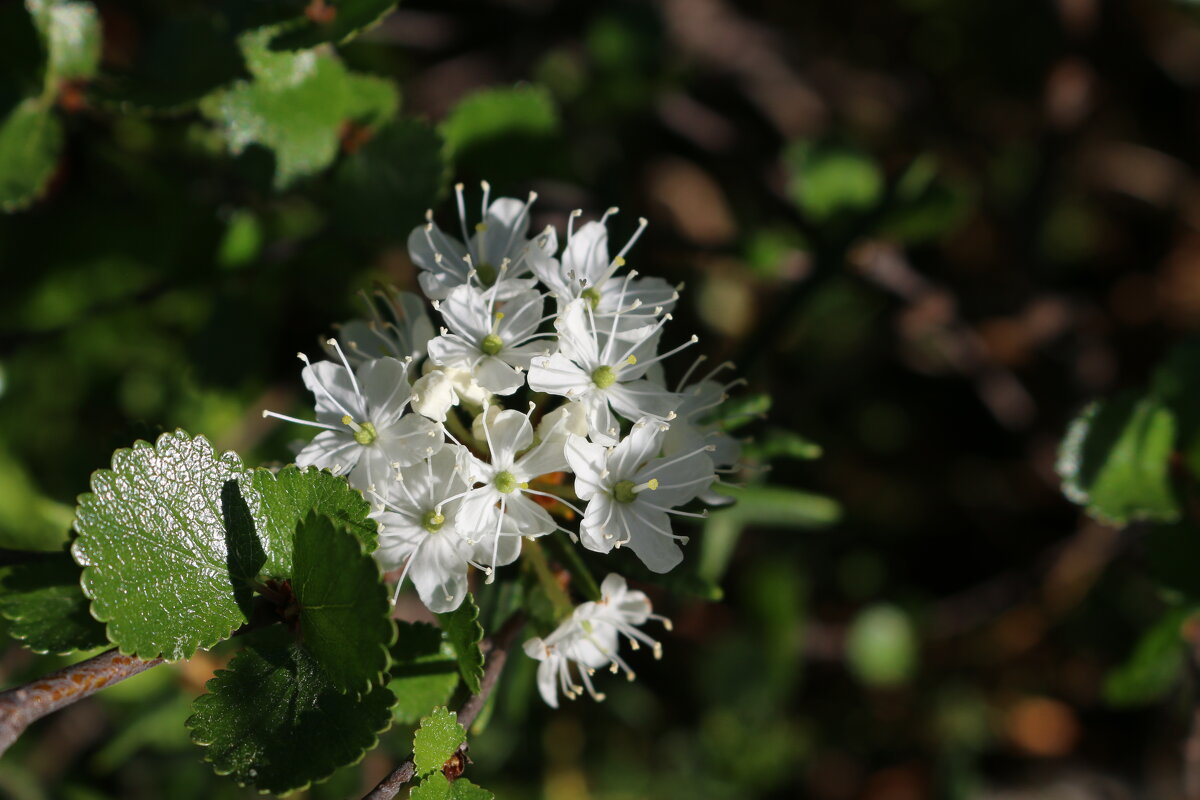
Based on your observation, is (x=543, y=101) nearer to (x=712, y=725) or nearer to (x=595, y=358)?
(x=595, y=358)

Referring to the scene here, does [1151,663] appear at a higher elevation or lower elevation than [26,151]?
lower

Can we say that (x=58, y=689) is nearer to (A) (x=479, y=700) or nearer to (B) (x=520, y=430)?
(A) (x=479, y=700)

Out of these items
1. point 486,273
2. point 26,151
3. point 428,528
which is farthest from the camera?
point 26,151

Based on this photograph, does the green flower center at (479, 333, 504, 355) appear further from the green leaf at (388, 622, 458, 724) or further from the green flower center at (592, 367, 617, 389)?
the green leaf at (388, 622, 458, 724)

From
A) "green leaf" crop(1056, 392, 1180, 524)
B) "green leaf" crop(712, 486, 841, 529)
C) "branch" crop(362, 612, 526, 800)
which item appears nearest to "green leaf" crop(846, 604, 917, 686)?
"green leaf" crop(712, 486, 841, 529)

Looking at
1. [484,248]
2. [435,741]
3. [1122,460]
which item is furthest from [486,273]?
[1122,460]

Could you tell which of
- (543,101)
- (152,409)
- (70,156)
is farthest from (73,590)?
(70,156)
